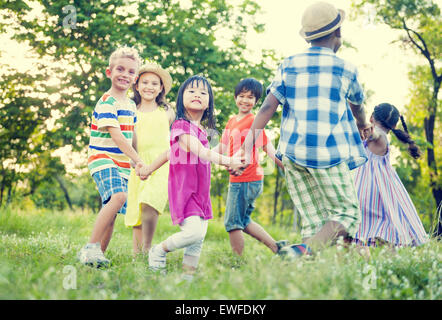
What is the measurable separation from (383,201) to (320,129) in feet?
4.99

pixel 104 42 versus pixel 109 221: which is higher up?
pixel 104 42

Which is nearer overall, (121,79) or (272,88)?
(272,88)

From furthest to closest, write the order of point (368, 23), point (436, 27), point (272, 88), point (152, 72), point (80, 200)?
1. point (80, 200)
2. point (436, 27)
3. point (368, 23)
4. point (152, 72)
5. point (272, 88)

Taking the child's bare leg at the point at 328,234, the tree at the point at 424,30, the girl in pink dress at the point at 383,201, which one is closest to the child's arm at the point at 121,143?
the child's bare leg at the point at 328,234

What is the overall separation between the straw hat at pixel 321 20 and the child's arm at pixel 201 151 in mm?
1225

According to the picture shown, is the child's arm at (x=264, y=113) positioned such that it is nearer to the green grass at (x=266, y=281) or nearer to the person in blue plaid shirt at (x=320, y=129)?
the person in blue plaid shirt at (x=320, y=129)

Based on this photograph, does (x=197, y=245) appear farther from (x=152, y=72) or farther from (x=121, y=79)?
(x=152, y=72)

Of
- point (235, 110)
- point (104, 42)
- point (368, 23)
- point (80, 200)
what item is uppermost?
point (368, 23)

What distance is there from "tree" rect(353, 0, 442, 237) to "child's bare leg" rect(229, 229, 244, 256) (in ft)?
48.9

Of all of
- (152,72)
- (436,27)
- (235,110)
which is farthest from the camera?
(436,27)

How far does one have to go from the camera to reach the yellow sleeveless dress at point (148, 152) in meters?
4.74

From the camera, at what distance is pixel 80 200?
38875mm
